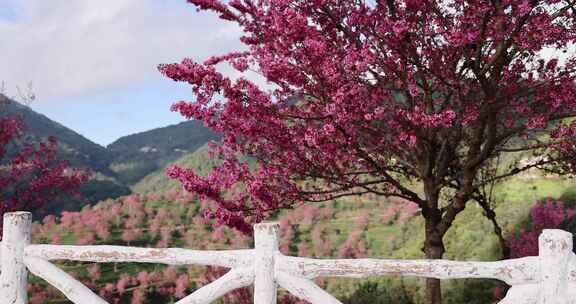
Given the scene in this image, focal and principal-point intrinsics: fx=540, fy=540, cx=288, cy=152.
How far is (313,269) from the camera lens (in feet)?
12.5

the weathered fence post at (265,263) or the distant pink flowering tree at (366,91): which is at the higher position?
the distant pink flowering tree at (366,91)

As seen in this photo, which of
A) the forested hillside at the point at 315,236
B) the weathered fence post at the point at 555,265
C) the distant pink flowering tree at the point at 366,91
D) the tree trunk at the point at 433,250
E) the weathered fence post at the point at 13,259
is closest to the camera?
the weathered fence post at the point at 555,265

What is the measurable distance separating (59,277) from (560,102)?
6176 millimetres

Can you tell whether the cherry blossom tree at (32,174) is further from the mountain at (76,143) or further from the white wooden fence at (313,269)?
the mountain at (76,143)

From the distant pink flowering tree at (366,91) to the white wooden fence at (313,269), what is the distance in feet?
7.64

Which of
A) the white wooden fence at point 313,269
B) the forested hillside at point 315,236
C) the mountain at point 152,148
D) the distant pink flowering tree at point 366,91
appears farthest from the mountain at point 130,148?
the white wooden fence at point 313,269

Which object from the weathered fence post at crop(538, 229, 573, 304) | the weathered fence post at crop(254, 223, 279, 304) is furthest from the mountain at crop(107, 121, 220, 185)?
the weathered fence post at crop(538, 229, 573, 304)

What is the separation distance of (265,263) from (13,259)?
2.32 metres

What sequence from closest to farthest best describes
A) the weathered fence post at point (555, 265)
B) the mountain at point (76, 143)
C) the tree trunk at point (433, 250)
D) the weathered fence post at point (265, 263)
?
1. the weathered fence post at point (555, 265)
2. the weathered fence post at point (265, 263)
3. the tree trunk at point (433, 250)
4. the mountain at point (76, 143)

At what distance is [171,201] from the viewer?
28.7 metres

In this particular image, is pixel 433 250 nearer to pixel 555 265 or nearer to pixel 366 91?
pixel 366 91

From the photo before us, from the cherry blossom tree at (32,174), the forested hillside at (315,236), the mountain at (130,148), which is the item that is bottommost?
the forested hillside at (315,236)

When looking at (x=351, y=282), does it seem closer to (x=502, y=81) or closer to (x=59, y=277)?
(x=502, y=81)

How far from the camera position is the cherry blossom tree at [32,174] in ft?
37.0
